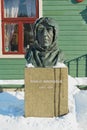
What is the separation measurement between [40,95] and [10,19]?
3.95 metres

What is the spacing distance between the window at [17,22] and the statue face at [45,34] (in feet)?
10.7

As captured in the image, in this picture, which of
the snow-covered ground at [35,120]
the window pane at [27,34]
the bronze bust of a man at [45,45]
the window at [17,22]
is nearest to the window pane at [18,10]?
the window at [17,22]

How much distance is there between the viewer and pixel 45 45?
6961mm

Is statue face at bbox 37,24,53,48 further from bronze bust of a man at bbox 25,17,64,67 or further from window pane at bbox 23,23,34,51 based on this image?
window pane at bbox 23,23,34,51

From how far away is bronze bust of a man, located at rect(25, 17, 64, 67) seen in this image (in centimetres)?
695

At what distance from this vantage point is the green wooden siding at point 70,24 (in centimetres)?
1005

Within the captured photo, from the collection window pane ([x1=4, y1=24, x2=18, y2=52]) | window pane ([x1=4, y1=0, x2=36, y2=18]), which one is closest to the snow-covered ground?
window pane ([x1=4, y1=24, x2=18, y2=52])

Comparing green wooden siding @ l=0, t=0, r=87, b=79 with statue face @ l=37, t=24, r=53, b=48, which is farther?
green wooden siding @ l=0, t=0, r=87, b=79

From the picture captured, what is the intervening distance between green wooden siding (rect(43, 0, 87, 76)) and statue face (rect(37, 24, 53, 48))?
316 cm

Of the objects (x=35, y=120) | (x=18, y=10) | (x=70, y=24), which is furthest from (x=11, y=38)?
(x=35, y=120)

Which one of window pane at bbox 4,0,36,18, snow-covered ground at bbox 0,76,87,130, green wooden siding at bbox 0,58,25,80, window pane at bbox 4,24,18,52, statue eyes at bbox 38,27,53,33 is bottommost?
snow-covered ground at bbox 0,76,87,130

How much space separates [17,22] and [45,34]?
348 centimetres

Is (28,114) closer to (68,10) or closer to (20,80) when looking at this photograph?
(20,80)

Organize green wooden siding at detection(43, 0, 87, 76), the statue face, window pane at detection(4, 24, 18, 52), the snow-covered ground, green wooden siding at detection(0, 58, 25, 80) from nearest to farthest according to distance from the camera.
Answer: the snow-covered ground → the statue face → green wooden siding at detection(43, 0, 87, 76) → green wooden siding at detection(0, 58, 25, 80) → window pane at detection(4, 24, 18, 52)
